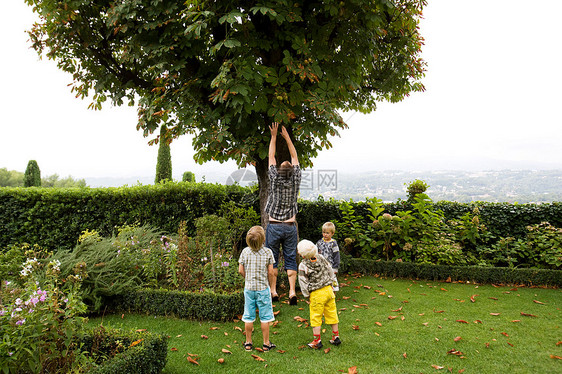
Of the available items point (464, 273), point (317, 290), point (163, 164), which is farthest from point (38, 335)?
point (163, 164)

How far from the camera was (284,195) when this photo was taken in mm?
5250

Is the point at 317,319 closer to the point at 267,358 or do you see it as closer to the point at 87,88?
the point at 267,358

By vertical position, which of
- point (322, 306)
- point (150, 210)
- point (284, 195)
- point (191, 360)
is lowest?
point (191, 360)

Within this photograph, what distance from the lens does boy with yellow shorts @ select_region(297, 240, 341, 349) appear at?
383cm

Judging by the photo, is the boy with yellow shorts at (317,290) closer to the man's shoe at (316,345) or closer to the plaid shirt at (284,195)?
the man's shoe at (316,345)

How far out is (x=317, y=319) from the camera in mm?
3814

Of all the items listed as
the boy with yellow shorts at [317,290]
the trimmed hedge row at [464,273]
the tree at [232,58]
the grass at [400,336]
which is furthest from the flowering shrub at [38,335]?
the trimmed hedge row at [464,273]

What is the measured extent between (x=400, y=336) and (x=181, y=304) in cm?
295

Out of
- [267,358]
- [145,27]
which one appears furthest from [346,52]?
[267,358]

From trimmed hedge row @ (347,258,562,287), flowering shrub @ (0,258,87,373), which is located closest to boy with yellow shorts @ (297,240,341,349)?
flowering shrub @ (0,258,87,373)

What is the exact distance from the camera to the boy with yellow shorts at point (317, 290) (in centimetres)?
383

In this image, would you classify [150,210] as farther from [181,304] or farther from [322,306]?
[322,306]

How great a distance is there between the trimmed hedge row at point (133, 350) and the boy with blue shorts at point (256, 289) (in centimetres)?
93

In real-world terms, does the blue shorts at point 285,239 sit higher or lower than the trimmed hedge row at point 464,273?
higher
